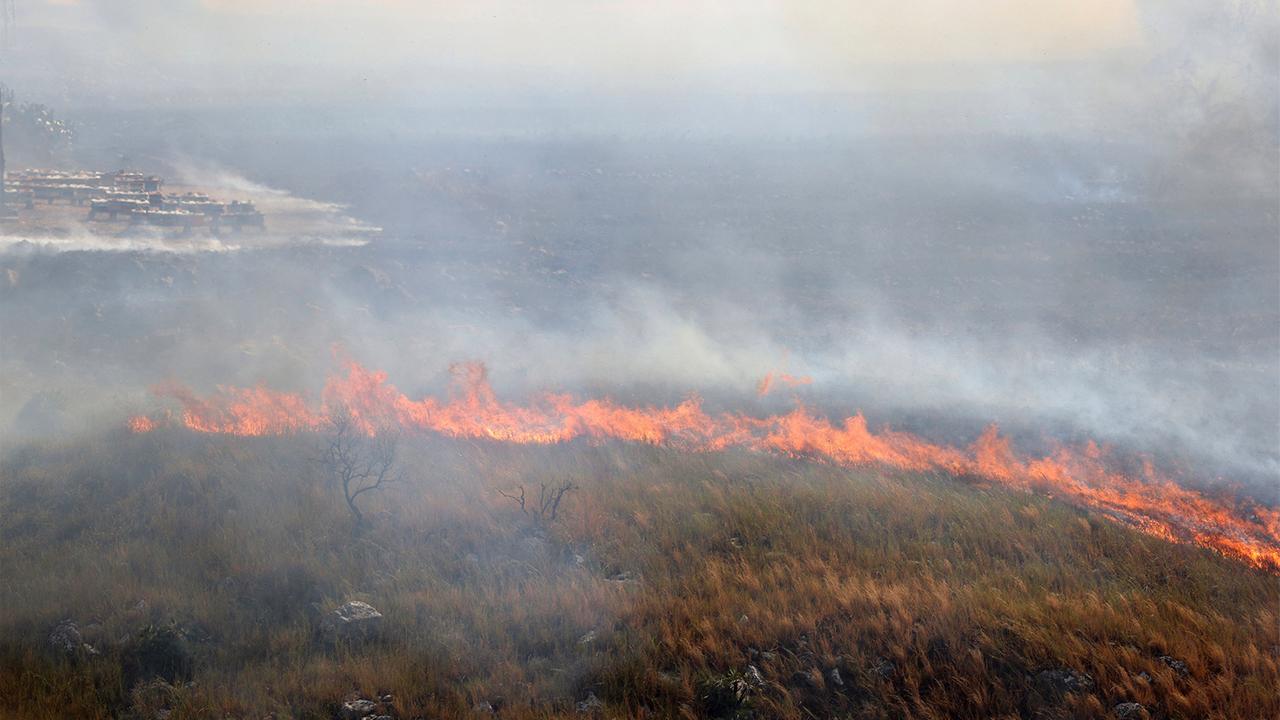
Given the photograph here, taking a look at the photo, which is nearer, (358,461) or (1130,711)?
(1130,711)

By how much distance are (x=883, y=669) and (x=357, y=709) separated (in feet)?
16.8

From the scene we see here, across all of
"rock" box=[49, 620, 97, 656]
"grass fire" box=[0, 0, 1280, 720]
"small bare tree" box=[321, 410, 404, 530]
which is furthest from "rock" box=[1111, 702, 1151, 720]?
"rock" box=[49, 620, 97, 656]

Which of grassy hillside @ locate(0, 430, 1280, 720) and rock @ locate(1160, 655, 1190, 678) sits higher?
rock @ locate(1160, 655, 1190, 678)

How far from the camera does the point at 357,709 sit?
25.3 feet

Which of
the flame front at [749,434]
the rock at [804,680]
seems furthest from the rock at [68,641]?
the rock at [804,680]

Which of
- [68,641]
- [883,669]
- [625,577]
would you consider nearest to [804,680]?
[883,669]

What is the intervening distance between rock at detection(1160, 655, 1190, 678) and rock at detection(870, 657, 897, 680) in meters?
2.68

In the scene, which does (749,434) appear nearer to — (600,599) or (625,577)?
(625,577)

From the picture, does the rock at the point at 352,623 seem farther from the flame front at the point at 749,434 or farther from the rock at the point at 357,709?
the flame front at the point at 749,434

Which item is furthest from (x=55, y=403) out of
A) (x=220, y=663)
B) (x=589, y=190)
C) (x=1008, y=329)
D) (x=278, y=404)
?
(x=589, y=190)

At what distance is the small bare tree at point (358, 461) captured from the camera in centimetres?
1249

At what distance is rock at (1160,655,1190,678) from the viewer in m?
8.02

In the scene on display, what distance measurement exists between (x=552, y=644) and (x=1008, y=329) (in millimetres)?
29912

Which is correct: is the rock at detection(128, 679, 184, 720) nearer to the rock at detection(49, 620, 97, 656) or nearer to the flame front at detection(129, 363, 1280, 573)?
the rock at detection(49, 620, 97, 656)
